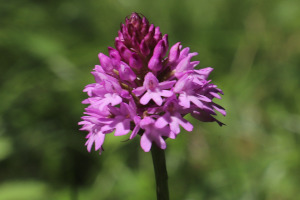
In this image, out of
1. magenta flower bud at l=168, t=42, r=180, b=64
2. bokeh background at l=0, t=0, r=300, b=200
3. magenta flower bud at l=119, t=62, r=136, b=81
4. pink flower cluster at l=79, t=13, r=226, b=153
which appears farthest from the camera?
bokeh background at l=0, t=0, r=300, b=200

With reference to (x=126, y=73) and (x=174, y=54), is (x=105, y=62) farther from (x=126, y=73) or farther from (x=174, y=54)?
(x=174, y=54)

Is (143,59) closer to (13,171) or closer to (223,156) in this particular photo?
(223,156)

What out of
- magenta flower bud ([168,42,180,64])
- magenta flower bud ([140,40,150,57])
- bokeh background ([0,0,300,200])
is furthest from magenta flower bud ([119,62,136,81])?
bokeh background ([0,0,300,200])

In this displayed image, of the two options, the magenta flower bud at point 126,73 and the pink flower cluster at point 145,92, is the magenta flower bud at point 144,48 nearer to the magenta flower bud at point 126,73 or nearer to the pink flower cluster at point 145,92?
the pink flower cluster at point 145,92

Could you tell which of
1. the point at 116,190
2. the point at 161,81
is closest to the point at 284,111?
the point at 116,190

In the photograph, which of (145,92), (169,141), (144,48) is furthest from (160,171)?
(169,141)

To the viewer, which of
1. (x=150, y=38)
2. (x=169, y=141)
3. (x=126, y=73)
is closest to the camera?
(x=126, y=73)

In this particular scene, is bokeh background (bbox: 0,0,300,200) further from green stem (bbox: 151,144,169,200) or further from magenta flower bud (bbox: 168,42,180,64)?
magenta flower bud (bbox: 168,42,180,64)
